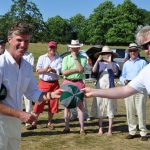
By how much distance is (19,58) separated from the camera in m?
4.41

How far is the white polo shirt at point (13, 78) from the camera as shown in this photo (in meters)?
4.26

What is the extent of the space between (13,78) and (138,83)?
4.63 feet

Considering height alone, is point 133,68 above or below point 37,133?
above

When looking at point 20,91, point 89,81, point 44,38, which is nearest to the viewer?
point 20,91

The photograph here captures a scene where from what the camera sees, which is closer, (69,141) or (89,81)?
(69,141)

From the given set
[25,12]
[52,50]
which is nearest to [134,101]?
[52,50]

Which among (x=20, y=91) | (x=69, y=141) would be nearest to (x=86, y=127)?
(x=69, y=141)

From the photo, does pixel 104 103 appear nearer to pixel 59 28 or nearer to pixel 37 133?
pixel 37 133

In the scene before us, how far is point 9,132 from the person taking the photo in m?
4.39

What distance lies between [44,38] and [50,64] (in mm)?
56481

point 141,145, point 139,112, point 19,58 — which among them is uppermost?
point 19,58

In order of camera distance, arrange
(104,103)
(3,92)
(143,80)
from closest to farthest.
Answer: (3,92) < (143,80) < (104,103)

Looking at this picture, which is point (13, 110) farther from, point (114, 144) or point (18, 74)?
point (114, 144)

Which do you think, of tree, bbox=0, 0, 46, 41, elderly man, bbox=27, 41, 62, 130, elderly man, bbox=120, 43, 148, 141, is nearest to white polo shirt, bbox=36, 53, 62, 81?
elderly man, bbox=27, 41, 62, 130
